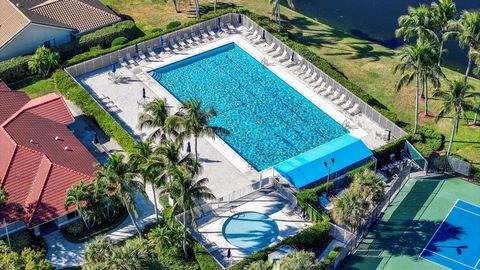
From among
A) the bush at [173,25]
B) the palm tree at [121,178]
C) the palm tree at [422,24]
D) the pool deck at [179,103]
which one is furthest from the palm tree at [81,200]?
the palm tree at [422,24]

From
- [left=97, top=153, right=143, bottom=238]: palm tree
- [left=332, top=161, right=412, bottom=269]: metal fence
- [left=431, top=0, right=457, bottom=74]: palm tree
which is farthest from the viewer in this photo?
[left=431, top=0, right=457, bottom=74]: palm tree

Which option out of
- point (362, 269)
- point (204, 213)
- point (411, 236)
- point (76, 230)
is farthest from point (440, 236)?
point (76, 230)

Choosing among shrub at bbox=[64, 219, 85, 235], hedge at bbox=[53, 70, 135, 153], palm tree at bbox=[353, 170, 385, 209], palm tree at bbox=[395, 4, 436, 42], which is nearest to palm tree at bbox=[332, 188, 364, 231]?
palm tree at bbox=[353, 170, 385, 209]

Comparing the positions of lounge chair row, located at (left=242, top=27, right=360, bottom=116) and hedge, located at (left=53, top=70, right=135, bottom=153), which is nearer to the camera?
hedge, located at (left=53, top=70, right=135, bottom=153)

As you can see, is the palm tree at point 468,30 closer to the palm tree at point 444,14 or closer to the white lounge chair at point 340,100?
the palm tree at point 444,14

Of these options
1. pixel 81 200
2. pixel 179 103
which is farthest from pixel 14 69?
pixel 81 200

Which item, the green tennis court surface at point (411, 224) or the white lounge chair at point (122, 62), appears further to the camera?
the white lounge chair at point (122, 62)

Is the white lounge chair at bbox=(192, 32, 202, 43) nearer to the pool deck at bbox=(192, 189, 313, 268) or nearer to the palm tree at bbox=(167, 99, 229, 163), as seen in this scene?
the palm tree at bbox=(167, 99, 229, 163)
